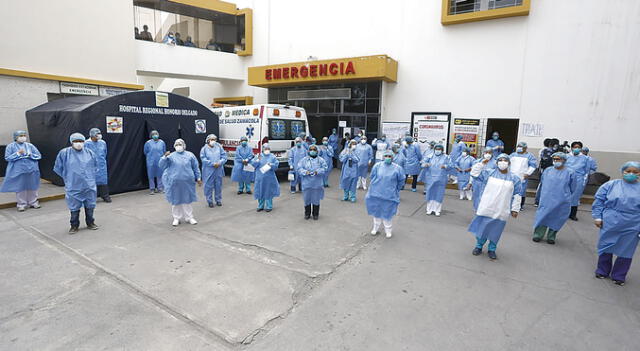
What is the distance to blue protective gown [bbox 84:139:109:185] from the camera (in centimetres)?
746

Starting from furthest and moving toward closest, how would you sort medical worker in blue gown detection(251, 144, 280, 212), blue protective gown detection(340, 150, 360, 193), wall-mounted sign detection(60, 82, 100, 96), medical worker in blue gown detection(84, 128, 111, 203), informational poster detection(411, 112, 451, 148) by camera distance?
1. informational poster detection(411, 112, 451, 148)
2. wall-mounted sign detection(60, 82, 100, 96)
3. blue protective gown detection(340, 150, 360, 193)
4. medical worker in blue gown detection(84, 128, 111, 203)
5. medical worker in blue gown detection(251, 144, 280, 212)

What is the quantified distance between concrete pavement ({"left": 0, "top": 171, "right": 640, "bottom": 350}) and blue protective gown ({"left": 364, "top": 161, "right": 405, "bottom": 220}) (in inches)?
19.1

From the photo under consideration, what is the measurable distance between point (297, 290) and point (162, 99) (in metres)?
7.93

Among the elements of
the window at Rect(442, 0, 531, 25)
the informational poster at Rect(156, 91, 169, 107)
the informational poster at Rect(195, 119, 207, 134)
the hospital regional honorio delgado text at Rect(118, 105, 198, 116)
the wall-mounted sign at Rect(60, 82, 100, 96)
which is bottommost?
the informational poster at Rect(195, 119, 207, 134)

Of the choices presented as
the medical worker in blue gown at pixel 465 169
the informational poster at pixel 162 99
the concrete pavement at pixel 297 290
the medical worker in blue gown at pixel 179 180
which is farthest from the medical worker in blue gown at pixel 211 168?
the medical worker in blue gown at pixel 465 169

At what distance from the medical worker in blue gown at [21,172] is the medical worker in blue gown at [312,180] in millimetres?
5779

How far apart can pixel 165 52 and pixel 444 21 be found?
11294 millimetres

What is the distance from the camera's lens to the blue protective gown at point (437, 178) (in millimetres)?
7215

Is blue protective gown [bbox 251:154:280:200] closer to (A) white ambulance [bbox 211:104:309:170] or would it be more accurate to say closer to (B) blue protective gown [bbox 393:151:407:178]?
(A) white ambulance [bbox 211:104:309:170]

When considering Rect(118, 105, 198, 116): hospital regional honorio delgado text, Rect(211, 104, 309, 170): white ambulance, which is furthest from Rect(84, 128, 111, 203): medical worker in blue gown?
Rect(211, 104, 309, 170): white ambulance

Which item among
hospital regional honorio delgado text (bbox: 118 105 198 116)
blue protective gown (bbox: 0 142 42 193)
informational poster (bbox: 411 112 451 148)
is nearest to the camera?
blue protective gown (bbox: 0 142 42 193)

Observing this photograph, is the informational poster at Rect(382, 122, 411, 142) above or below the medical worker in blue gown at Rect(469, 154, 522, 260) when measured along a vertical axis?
above

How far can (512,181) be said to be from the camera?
15.4 ft

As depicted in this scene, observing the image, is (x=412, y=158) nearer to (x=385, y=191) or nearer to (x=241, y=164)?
(x=385, y=191)
